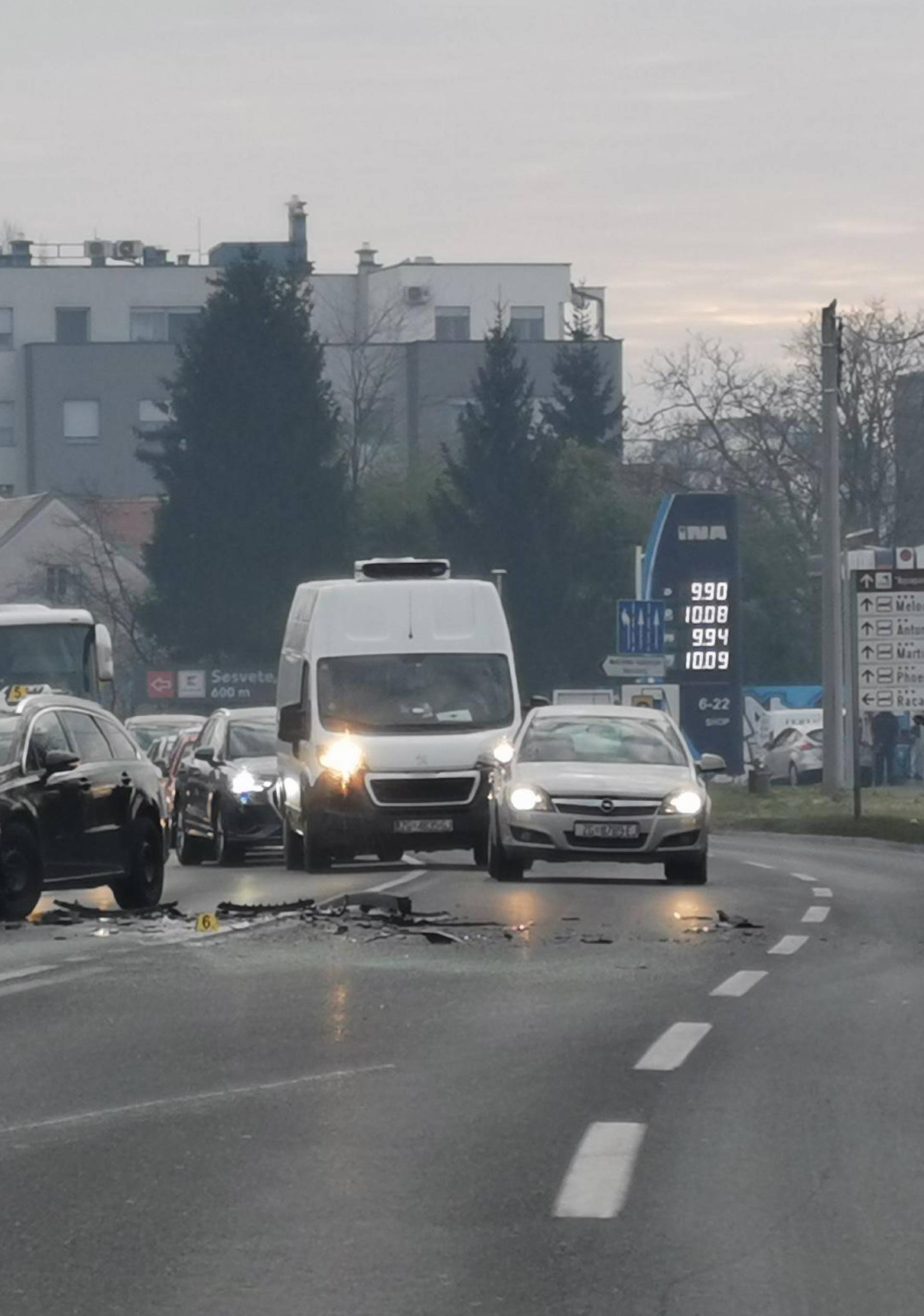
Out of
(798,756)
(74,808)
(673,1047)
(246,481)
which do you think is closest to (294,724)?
(74,808)

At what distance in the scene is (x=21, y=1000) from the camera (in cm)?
1274

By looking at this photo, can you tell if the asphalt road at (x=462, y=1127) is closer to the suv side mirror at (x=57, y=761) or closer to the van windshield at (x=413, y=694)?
the suv side mirror at (x=57, y=761)

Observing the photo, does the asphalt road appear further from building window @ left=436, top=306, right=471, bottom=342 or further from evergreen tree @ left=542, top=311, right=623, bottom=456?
building window @ left=436, top=306, right=471, bottom=342

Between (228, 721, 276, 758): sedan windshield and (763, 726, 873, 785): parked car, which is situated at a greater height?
(228, 721, 276, 758): sedan windshield

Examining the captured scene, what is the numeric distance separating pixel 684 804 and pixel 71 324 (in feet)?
341

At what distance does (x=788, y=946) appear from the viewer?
53.8 ft

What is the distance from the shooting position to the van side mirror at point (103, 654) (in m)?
37.3

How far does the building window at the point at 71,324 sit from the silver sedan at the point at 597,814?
335ft

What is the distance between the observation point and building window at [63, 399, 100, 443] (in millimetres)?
120438

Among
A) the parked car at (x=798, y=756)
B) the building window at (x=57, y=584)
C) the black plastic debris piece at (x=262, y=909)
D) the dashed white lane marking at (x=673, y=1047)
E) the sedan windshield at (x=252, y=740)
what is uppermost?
the building window at (x=57, y=584)

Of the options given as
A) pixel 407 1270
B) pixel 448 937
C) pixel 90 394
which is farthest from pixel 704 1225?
pixel 90 394

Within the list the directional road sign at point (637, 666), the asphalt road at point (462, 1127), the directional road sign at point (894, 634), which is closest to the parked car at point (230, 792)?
the directional road sign at point (894, 634)

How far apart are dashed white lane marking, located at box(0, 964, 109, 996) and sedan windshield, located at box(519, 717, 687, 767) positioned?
9803 mm

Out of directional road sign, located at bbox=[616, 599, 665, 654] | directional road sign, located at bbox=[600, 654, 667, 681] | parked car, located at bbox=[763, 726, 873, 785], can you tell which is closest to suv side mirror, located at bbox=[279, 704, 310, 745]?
directional road sign, located at bbox=[600, 654, 667, 681]
